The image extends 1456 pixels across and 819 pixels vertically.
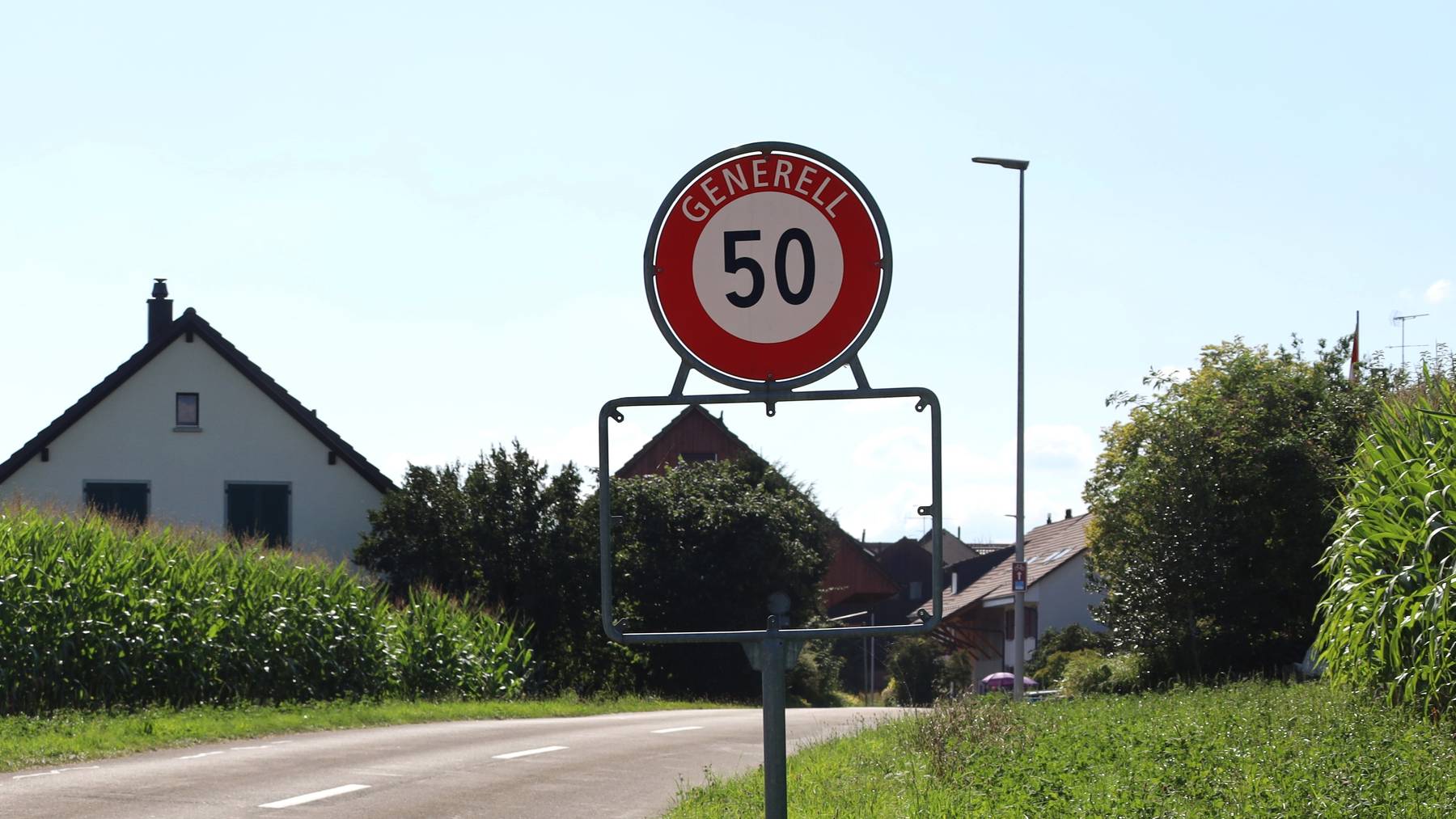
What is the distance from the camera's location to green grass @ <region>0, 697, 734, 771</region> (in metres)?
13.7

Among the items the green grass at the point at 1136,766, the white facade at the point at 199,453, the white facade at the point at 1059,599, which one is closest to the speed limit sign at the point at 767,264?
the green grass at the point at 1136,766

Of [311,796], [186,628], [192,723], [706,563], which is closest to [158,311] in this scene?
[706,563]

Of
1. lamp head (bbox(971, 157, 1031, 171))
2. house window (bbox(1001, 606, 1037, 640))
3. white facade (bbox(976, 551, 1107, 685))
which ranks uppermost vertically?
lamp head (bbox(971, 157, 1031, 171))

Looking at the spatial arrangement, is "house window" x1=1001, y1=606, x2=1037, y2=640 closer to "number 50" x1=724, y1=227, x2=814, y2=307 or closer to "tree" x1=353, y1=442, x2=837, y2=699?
"tree" x1=353, y1=442, x2=837, y2=699

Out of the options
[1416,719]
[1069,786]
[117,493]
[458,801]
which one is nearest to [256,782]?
[458,801]

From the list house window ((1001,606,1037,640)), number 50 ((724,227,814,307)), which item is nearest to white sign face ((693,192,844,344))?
number 50 ((724,227,814,307))

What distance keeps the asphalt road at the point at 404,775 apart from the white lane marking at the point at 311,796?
1 cm

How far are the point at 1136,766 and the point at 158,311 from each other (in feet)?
119

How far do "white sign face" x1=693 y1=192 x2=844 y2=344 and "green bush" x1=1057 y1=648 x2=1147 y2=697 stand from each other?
2378 centimetres

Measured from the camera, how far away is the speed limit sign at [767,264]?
126 inches

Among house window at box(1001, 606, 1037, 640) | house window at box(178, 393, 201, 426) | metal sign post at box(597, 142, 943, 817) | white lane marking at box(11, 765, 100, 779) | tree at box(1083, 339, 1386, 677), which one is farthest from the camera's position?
house window at box(1001, 606, 1037, 640)

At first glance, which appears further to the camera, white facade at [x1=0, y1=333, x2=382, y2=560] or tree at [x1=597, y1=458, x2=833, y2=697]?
white facade at [x1=0, y1=333, x2=382, y2=560]

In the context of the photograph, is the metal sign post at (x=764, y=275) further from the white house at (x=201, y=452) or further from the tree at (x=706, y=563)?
the white house at (x=201, y=452)

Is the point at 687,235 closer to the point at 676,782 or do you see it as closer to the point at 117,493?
the point at 676,782
